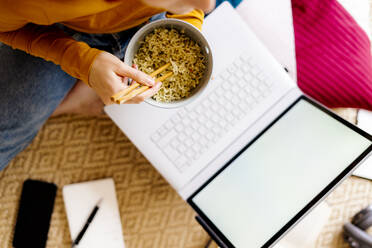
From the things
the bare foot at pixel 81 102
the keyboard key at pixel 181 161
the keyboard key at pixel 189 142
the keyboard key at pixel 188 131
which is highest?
the bare foot at pixel 81 102

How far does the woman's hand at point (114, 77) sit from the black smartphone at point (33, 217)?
556 millimetres

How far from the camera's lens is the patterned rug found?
0.94 meters

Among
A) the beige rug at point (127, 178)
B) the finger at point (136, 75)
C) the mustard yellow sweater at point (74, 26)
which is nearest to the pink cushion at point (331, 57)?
the beige rug at point (127, 178)

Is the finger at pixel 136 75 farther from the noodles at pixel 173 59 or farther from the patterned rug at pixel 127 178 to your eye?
the patterned rug at pixel 127 178

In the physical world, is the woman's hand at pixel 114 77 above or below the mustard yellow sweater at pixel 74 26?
below

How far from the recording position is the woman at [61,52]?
0.41 meters

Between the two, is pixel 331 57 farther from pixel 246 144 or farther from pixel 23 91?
pixel 23 91

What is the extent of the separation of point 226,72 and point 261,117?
13 cm

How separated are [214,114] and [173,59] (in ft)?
0.74

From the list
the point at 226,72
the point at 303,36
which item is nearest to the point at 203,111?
the point at 226,72

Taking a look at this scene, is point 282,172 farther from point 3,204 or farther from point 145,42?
point 3,204

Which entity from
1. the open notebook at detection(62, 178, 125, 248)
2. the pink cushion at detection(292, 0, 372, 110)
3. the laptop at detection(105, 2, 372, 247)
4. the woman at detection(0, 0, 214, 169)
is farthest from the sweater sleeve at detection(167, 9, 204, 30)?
the open notebook at detection(62, 178, 125, 248)

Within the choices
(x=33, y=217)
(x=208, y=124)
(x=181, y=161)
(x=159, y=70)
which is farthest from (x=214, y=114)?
(x=33, y=217)

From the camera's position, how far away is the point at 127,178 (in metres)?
0.96
